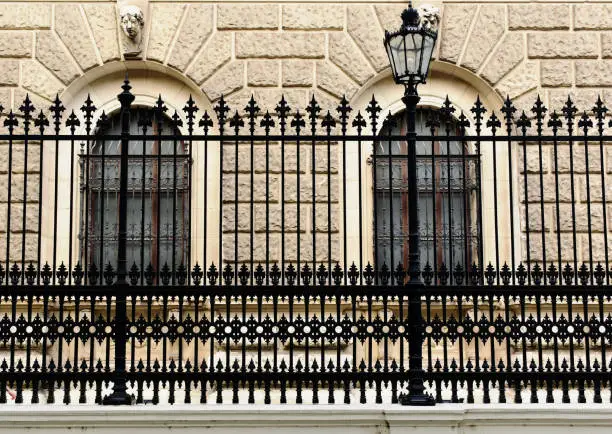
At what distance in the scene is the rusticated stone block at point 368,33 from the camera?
1241cm

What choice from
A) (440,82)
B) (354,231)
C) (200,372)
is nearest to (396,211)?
(354,231)

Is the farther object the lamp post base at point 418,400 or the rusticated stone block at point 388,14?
the rusticated stone block at point 388,14

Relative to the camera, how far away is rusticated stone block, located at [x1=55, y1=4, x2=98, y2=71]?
40.7 feet

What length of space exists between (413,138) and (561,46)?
18.7 feet

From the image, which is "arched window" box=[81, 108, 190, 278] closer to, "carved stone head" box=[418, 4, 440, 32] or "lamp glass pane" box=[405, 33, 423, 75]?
"carved stone head" box=[418, 4, 440, 32]

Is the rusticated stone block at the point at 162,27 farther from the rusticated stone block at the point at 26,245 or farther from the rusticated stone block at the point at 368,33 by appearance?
the rusticated stone block at the point at 26,245

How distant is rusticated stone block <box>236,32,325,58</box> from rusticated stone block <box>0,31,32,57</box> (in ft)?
10.6

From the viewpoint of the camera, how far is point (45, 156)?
1173 cm

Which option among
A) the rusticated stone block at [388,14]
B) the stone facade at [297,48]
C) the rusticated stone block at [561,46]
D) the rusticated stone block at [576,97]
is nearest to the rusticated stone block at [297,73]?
the stone facade at [297,48]

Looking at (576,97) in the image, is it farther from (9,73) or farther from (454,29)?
(9,73)

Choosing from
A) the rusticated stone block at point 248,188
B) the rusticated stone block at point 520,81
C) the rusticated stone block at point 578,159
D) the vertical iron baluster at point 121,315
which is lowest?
the vertical iron baluster at point 121,315

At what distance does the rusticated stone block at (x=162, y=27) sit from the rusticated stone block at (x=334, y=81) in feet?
7.63

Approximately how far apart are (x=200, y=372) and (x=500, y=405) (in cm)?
282

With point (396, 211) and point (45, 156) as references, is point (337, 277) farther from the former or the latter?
point (45, 156)
